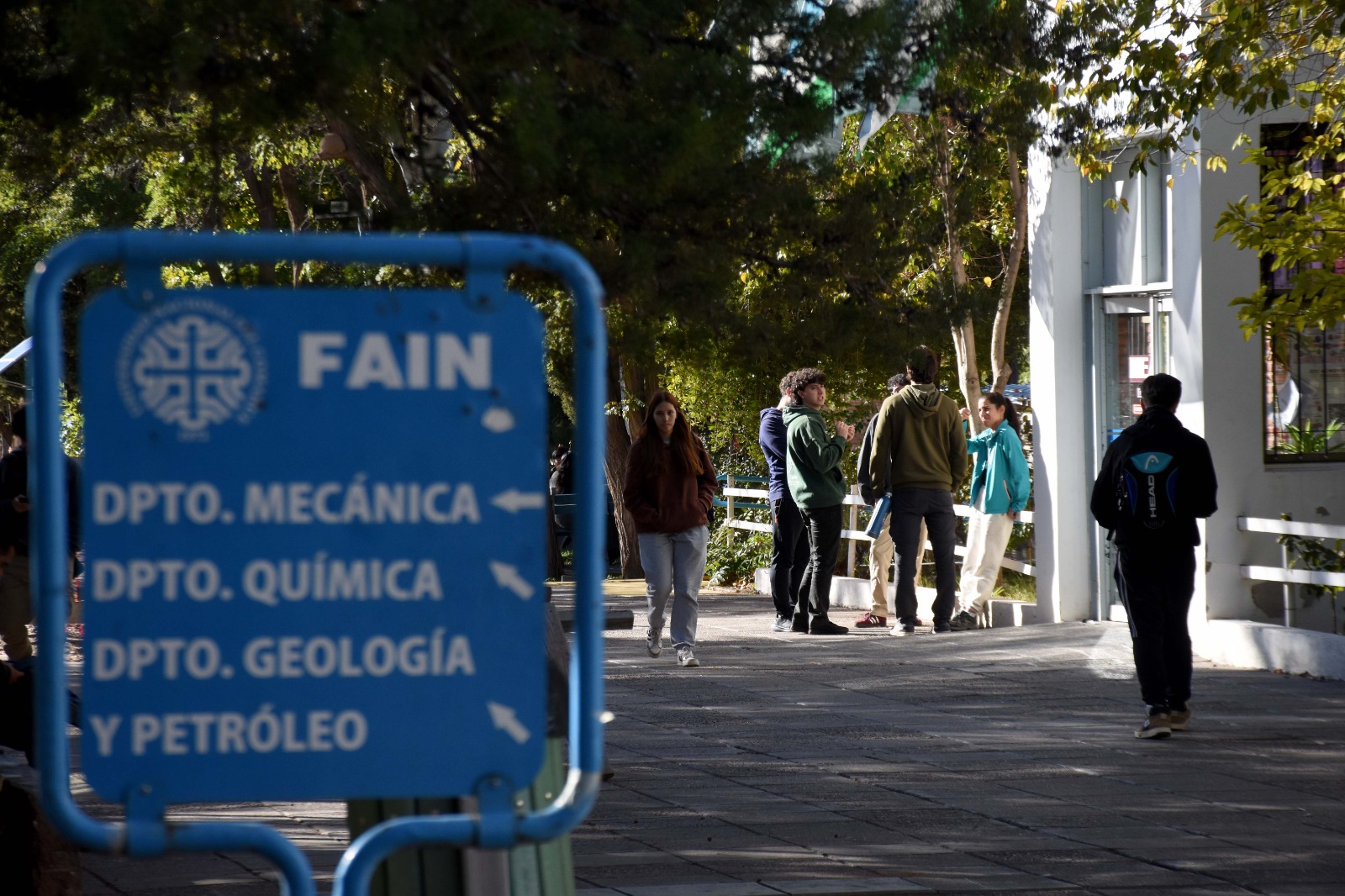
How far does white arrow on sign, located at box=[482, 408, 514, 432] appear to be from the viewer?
8.18 ft

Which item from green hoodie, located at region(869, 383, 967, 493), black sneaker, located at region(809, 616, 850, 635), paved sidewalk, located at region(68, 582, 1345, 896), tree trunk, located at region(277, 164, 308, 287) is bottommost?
paved sidewalk, located at region(68, 582, 1345, 896)

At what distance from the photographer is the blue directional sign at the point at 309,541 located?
241 centimetres

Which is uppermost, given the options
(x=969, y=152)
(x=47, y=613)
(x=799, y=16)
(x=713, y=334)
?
(x=969, y=152)

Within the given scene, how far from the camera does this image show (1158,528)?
27.2 feet

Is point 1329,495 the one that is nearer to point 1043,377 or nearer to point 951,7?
point 1043,377

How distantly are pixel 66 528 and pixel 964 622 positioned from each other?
12144 millimetres

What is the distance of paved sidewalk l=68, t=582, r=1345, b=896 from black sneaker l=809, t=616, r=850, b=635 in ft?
6.84

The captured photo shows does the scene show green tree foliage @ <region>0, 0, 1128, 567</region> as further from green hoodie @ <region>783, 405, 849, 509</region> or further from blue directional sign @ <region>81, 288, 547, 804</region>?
green hoodie @ <region>783, 405, 849, 509</region>

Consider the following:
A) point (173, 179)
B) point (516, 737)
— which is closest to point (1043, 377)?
point (173, 179)

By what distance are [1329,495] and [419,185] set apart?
7.62 m

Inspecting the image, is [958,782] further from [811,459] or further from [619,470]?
[619,470]

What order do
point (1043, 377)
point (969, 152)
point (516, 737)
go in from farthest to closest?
point (969, 152) → point (1043, 377) → point (516, 737)

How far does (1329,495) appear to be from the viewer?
11781 millimetres

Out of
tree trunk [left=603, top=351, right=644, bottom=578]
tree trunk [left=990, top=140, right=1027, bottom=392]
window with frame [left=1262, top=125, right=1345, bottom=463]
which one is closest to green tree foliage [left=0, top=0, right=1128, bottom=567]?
window with frame [left=1262, top=125, right=1345, bottom=463]
